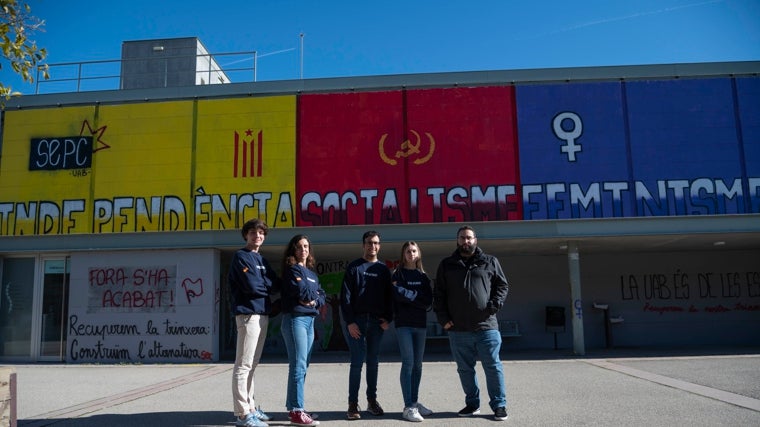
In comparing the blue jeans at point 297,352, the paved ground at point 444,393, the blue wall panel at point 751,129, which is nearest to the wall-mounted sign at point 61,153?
the paved ground at point 444,393

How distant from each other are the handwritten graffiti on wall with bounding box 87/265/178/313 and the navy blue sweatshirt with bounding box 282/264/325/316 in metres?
8.67

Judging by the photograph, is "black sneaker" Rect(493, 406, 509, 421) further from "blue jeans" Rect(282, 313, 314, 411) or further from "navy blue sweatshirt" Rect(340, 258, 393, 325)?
"blue jeans" Rect(282, 313, 314, 411)

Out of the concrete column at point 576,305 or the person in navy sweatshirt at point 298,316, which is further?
Answer: the concrete column at point 576,305

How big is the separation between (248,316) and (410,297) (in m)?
1.53

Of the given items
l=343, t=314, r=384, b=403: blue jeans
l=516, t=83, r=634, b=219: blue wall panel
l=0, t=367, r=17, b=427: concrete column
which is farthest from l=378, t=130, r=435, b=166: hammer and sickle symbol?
l=0, t=367, r=17, b=427: concrete column

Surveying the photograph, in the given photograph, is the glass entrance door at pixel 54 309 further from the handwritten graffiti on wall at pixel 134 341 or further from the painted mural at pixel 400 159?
the painted mural at pixel 400 159

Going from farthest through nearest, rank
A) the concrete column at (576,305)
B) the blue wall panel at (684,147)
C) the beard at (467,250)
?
1. the concrete column at (576,305)
2. the blue wall panel at (684,147)
3. the beard at (467,250)

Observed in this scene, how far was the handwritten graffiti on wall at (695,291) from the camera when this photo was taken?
1614 cm

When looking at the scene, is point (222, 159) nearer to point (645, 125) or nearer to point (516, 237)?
point (516, 237)

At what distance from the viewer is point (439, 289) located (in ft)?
20.2

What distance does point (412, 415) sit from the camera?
18.5ft

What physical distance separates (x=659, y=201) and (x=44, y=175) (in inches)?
551

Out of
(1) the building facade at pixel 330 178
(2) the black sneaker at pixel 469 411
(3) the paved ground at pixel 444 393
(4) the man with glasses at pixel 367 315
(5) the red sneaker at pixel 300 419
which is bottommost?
(3) the paved ground at pixel 444 393

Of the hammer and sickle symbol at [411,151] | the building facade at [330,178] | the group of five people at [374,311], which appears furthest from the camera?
the hammer and sickle symbol at [411,151]
